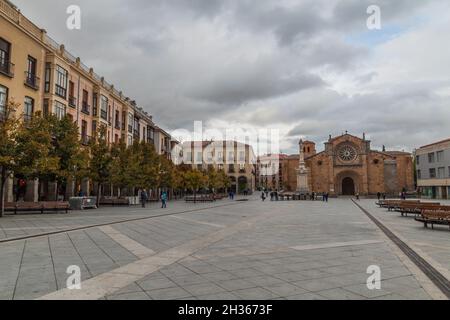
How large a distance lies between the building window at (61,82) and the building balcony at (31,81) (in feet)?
6.83

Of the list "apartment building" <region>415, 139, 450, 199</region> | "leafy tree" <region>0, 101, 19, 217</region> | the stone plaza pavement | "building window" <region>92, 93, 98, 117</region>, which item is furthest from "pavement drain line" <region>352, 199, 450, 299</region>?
"apartment building" <region>415, 139, 450, 199</region>

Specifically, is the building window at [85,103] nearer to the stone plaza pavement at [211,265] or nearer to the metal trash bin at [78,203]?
the metal trash bin at [78,203]

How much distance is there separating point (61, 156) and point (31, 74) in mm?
7954

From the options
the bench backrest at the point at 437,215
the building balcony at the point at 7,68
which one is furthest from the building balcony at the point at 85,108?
the bench backrest at the point at 437,215

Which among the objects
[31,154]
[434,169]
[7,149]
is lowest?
[31,154]

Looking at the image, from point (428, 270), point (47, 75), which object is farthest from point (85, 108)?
point (428, 270)

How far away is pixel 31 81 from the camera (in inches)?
1009

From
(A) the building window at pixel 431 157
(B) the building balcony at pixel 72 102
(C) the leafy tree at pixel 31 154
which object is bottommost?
(C) the leafy tree at pixel 31 154

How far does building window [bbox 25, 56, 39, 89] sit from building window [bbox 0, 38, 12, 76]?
6.33ft

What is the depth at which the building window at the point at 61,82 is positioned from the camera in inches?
1115

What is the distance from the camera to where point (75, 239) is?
10664mm

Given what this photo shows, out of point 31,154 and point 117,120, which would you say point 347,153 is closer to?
point 117,120

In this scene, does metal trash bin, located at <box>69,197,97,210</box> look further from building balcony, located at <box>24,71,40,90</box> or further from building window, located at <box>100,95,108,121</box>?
building window, located at <box>100,95,108,121</box>

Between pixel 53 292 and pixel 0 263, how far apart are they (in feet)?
9.54
